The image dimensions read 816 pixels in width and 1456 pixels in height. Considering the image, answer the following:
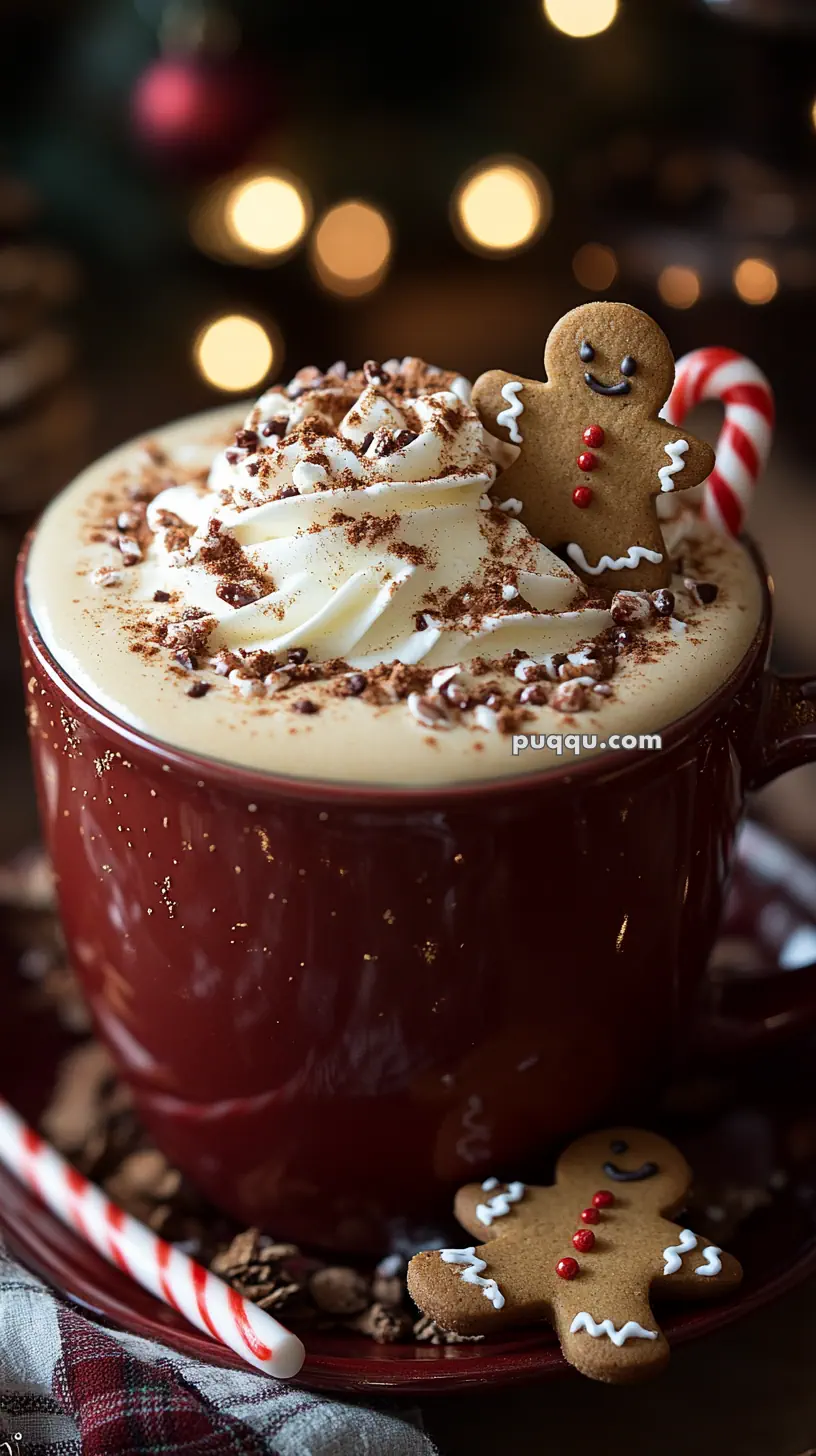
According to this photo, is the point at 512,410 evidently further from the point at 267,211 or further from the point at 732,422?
the point at 267,211

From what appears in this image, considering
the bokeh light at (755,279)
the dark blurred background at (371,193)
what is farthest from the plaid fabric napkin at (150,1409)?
the bokeh light at (755,279)

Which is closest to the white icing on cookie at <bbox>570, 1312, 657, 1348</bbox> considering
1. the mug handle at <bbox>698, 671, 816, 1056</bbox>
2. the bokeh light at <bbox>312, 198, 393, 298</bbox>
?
the mug handle at <bbox>698, 671, 816, 1056</bbox>

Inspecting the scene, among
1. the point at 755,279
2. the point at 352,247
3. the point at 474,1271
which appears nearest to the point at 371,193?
the point at 352,247

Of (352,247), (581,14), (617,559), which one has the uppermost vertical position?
(581,14)

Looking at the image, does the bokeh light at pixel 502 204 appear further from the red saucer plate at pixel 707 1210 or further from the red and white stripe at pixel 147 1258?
the red and white stripe at pixel 147 1258

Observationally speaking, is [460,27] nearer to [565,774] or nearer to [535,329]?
[535,329]

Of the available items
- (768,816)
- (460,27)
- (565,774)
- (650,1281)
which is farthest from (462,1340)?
(460,27)
